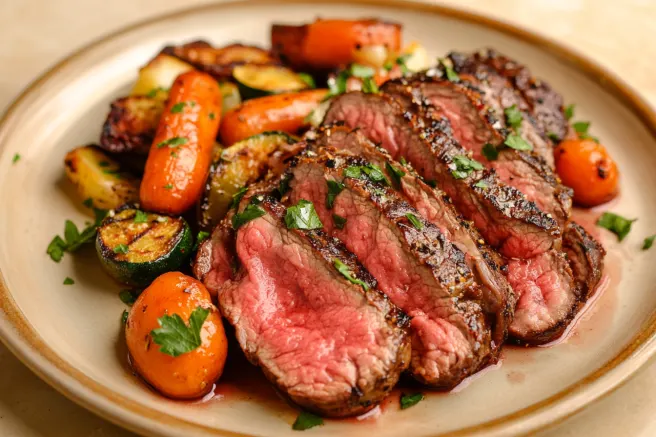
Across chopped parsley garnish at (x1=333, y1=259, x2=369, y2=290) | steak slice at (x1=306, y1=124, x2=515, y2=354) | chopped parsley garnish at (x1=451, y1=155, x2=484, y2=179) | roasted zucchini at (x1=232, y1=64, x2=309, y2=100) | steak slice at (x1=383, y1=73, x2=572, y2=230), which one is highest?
steak slice at (x1=383, y1=73, x2=572, y2=230)

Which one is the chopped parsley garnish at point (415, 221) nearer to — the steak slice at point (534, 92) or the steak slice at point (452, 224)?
the steak slice at point (452, 224)

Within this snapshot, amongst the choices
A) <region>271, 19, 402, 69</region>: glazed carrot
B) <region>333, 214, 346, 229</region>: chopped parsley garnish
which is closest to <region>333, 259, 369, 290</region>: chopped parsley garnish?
<region>333, 214, 346, 229</region>: chopped parsley garnish

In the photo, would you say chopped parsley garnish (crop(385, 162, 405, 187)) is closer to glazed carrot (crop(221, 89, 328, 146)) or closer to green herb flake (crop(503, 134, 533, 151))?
green herb flake (crop(503, 134, 533, 151))

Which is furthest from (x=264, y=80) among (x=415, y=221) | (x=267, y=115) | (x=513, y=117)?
(x=415, y=221)

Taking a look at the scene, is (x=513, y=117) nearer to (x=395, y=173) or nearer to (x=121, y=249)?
(x=395, y=173)

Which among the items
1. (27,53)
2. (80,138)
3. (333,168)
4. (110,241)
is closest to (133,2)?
(27,53)

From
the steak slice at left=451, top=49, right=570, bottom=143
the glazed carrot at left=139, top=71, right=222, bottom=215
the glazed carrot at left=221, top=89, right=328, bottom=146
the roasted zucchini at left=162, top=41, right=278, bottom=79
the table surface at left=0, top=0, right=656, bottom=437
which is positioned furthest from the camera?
the table surface at left=0, top=0, right=656, bottom=437

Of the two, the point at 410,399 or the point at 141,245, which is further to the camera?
the point at 141,245
